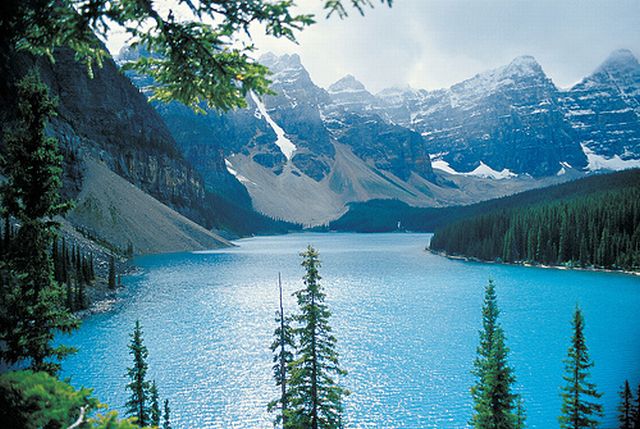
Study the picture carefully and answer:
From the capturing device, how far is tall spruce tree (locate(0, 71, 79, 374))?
1333 centimetres

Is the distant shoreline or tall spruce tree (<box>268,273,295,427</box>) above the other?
tall spruce tree (<box>268,273,295,427</box>)

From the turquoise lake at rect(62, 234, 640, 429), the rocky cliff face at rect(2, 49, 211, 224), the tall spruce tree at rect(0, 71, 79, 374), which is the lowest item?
the turquoise lake at rect(62, 234, 640, 429)

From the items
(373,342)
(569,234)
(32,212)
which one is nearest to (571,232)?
(569,234)

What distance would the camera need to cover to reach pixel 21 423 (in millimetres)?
5238

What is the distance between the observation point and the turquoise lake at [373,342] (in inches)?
1083

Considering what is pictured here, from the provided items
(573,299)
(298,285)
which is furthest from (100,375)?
(573,299)

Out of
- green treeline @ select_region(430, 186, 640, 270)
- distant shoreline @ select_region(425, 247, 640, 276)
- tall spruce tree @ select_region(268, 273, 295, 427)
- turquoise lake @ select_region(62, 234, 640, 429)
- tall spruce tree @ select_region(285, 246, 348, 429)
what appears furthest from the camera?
green treeline @ select_region(430, 186, 640, 270)

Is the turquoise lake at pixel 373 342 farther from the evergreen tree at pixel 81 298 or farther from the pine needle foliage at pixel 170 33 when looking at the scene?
the pine needle foliage at pixel 170 33

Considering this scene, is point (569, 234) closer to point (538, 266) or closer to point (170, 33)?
point (538, 266)

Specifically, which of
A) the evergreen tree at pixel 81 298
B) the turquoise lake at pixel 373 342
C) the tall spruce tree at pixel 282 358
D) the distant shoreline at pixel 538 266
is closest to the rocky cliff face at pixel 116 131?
the evergreen tree at pixel 81 298

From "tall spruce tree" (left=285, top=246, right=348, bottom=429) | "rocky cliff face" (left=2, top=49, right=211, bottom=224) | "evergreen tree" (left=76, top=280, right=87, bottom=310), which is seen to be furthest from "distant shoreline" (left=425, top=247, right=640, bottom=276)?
"rocky cliff face" (left=2, top=49, right=211, bottom=224)

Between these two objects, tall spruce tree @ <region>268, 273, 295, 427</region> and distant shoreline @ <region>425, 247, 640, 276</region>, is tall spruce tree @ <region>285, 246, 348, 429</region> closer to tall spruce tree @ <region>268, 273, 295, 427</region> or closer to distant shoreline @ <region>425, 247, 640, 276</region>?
tall spruce tree @ <region>268, 273, 295, 427</region>

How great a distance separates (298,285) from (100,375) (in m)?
41.9

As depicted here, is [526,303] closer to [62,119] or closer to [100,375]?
[100,375]
